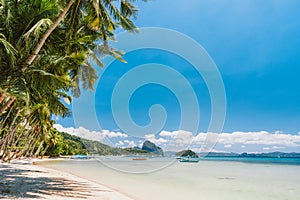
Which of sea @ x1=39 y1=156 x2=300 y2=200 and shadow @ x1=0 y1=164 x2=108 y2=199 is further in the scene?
sea @ x1=39 y1=156 x2=300 y2=200

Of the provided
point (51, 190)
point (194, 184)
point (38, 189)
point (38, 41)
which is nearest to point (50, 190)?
point (51, 190)

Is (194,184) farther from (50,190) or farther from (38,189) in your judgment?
(38,189)

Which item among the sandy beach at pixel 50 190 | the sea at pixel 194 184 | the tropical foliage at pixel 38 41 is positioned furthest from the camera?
the sea at pixel 194 184

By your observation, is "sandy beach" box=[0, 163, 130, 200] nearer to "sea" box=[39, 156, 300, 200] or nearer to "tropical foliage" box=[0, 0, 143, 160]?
"sea" box=[39, 156, 300, 200]

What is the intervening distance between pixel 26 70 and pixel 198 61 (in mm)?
5803

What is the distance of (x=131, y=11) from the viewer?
25.2 ft

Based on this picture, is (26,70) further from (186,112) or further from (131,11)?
(186,112)

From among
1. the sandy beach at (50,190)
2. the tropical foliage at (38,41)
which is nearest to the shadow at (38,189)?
the sandy beach at (50,190)

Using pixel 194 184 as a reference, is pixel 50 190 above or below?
below

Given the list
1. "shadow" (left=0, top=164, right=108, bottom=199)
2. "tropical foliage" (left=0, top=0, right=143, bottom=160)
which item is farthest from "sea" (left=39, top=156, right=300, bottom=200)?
"tropical foliage" (left=0, top=0, right=143, bottom=160)

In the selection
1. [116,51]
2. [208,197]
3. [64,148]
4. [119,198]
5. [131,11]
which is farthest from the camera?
[64,148]

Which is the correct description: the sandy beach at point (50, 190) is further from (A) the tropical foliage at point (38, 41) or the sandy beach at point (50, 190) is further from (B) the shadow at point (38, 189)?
(A) the tropical foliage at point (38, 41)

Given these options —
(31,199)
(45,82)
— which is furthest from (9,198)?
(45,82)

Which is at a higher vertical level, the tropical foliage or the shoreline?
the tropical foliage
